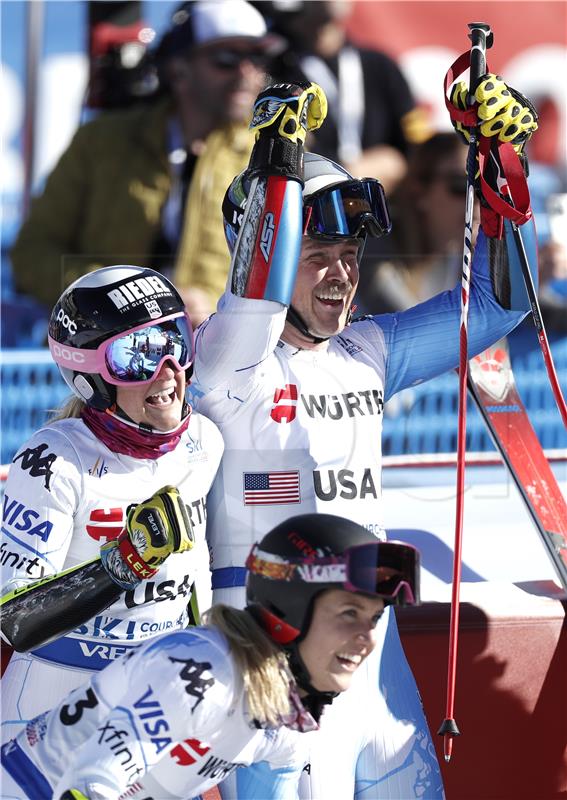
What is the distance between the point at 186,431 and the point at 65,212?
12.7ft

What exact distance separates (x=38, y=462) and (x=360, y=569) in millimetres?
912

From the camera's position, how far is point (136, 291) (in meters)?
3.48

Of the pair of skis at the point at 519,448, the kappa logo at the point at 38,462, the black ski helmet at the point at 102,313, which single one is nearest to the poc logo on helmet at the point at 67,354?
the black ski helmet at the point at 102,313

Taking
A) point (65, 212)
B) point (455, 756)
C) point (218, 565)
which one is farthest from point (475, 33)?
point (65, 212)

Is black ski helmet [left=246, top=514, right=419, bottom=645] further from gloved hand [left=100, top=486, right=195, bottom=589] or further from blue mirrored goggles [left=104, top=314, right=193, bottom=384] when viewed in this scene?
blue mirrored goggles [left=104, top=314, right=193, bottom=384]

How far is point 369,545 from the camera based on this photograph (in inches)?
111

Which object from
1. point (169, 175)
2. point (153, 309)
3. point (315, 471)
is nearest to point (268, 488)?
point (315, 471)

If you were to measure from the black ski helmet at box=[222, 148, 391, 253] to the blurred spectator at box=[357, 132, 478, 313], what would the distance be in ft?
12.1

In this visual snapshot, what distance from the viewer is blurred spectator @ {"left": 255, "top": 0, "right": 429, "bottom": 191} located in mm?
7703

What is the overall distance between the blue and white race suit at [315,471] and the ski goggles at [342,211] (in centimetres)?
33

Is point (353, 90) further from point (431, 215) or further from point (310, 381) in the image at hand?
point (310, 381)

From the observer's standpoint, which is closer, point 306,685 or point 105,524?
point 306,685

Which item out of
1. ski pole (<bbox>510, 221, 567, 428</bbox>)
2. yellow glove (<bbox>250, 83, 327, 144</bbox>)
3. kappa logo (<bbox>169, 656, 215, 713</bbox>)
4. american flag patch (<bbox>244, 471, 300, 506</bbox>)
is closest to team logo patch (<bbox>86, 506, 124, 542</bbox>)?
american flag patch (<bbox>244, 471, 300, 506</bbox>)

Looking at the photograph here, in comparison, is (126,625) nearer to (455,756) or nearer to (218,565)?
(218,565)
